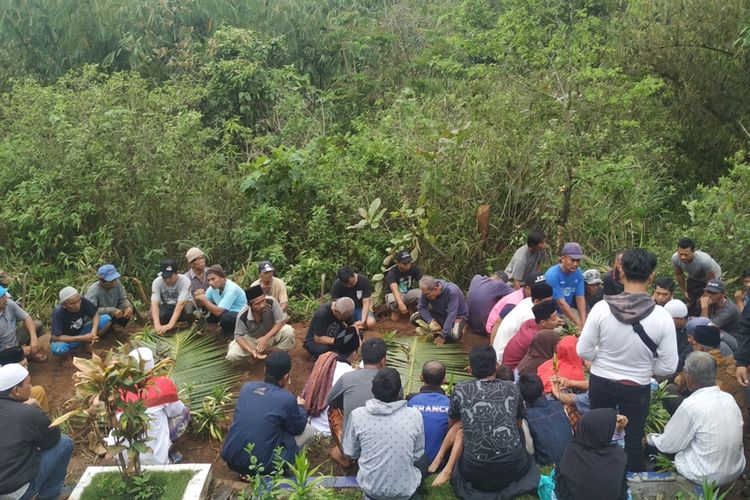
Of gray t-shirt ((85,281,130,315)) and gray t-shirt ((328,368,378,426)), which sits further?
gray t-shirt ((85,281,130,315))

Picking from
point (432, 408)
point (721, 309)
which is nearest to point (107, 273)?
point (432, 408)

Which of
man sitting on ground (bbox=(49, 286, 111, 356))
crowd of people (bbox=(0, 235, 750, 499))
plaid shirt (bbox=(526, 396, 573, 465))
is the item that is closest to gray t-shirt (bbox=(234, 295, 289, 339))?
crowd of people (bbox=(0, 235, 750, 499))

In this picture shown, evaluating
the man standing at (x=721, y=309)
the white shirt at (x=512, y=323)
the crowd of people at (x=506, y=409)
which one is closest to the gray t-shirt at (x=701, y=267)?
the man standing at (x=721, y=309)

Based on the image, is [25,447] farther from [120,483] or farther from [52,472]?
[120,483]

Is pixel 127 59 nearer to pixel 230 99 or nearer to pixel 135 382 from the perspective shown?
pixel 230 99

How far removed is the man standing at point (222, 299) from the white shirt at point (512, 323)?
2.97 m

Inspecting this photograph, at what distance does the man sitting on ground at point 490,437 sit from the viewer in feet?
16.6

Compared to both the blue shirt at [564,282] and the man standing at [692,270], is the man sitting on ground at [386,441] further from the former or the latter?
the man standing at [692,270]

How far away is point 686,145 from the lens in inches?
523

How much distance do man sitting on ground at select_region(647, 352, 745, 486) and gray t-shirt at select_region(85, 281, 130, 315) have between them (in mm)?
6023

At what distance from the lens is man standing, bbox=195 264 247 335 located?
7.99 m

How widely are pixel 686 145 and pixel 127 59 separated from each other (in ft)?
37.2

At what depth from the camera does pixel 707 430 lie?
16.3ft

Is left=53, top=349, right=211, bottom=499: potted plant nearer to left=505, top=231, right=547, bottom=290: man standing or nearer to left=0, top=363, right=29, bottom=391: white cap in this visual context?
left=0, top=363, right=29, bottom=391: white cap
